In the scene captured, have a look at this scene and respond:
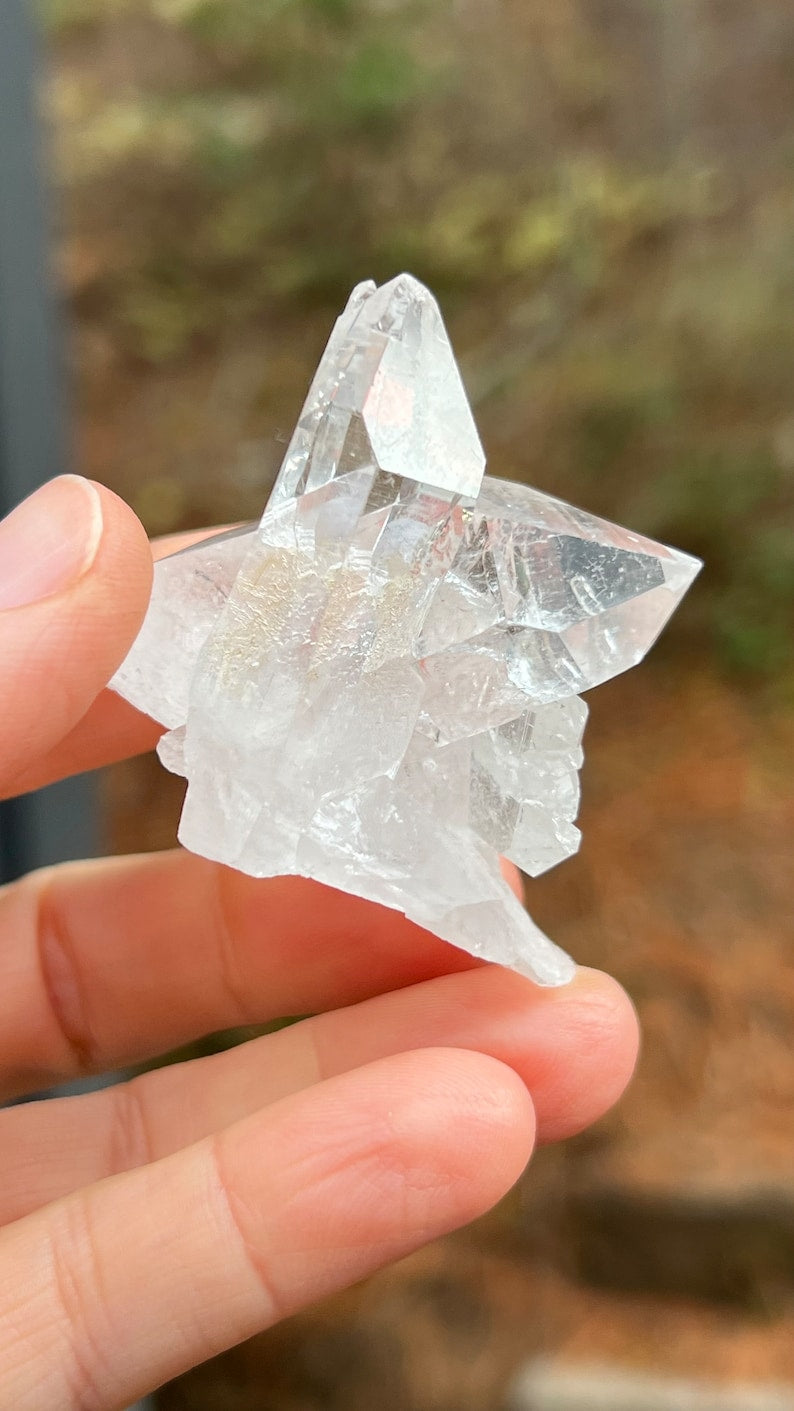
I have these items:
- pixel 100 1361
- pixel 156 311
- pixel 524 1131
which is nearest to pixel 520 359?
pixel 156 311

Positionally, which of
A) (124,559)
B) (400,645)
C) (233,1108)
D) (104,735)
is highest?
(124,559)

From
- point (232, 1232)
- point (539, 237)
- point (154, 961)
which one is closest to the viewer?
point (232, 1232)

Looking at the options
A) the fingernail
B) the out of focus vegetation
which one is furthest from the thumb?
the out of focus vegetation

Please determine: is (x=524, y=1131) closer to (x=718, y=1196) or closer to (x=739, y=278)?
(x=718, y=1196)

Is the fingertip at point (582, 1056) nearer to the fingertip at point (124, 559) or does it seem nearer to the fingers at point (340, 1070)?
the fingers at point (340, 1070)

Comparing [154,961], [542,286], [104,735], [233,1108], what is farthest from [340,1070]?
[542,286]

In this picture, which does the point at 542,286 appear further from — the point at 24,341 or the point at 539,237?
the point at 24,341

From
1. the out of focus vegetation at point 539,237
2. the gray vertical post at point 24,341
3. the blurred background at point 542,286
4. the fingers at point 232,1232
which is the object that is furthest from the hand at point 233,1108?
the out of focus vegetation at point 539,237
